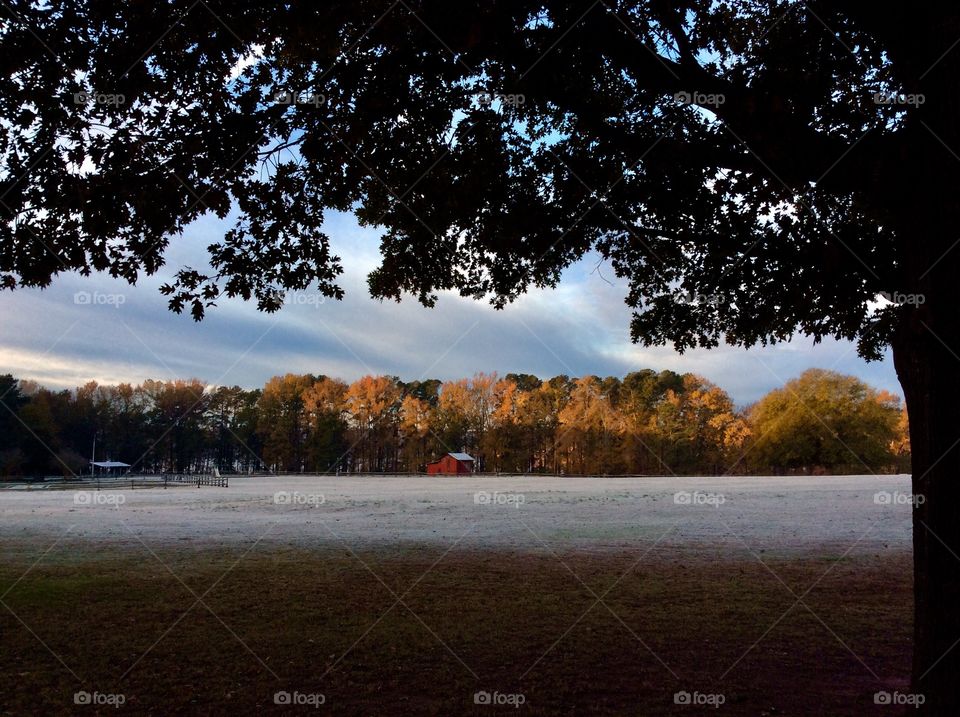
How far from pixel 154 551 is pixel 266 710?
441 inches

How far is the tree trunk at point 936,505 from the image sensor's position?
5.17 meters

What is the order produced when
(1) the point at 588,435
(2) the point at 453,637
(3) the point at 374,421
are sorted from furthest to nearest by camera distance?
(3) the point at 374,421, (1) the point at 588,435, (2) the point at 453,637

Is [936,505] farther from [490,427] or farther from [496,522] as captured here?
[490,427]

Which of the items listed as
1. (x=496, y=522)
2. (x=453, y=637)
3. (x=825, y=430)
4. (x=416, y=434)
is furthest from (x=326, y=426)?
(x=453, y=637)

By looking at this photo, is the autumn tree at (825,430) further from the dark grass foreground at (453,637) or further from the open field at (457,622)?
the dark grass foreground at (453,637)

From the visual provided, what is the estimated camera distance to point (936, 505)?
5297 mm


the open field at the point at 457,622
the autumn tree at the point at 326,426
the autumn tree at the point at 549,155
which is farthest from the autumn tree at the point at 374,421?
the autumn tree at the point at 549,155

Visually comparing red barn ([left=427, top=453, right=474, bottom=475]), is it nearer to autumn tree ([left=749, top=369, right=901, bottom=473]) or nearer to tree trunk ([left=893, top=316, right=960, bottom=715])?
autumn tree ([left=749, top=369, right=901, bottom=473])

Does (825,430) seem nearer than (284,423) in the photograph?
Yes

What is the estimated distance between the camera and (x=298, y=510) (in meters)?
29.4

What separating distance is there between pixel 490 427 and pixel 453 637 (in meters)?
77.4

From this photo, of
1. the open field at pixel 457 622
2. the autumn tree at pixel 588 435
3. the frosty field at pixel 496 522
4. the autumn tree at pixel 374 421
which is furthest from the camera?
the autumn tree at pixel 374 421

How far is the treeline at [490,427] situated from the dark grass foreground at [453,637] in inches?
2627

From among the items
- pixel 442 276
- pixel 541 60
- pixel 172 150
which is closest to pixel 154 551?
pixel 442 276
